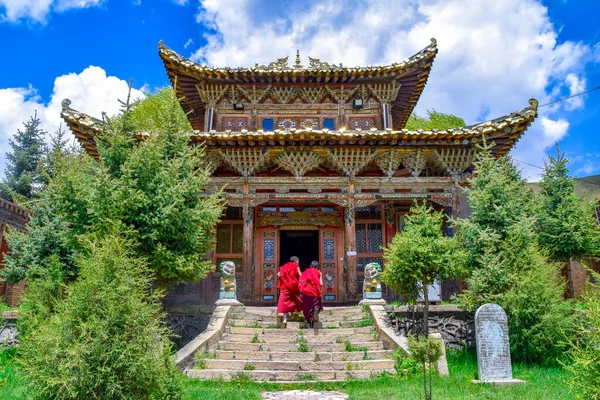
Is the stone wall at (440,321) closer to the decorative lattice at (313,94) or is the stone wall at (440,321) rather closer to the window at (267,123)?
the window at (267,123)

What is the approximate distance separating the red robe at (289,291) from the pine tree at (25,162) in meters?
17.6

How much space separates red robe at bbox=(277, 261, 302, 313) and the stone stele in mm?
3703

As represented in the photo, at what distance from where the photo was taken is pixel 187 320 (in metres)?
10.0

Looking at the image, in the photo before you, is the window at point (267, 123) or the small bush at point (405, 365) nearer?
the small bush at point (405, 365)

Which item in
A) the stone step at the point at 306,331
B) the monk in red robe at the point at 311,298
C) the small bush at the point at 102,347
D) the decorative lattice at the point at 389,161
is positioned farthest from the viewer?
the decorative lattice at the point at 389,161

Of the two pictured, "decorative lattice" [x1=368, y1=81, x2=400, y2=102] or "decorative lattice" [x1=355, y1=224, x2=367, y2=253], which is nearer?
"decorative lattice" [x1=355, y1=224, x2=367, y2=253]

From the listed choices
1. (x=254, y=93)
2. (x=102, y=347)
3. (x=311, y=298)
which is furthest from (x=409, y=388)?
(x=254, y=93)

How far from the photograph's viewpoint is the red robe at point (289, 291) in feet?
31.6

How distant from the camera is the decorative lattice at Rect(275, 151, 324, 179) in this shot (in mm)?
12445

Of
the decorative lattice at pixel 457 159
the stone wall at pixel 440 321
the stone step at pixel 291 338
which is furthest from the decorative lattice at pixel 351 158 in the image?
the stone step at pixel 291 338

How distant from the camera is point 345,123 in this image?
575 inches

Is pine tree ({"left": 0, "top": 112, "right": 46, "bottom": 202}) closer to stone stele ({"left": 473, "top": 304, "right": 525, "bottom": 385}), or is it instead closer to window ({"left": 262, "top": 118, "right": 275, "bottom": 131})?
window ({"left": 262, "top": 118, "right": 275, "bottom": 131})

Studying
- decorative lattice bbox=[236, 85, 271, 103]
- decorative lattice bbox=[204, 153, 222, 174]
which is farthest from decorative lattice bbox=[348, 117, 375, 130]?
decorative lattice bbox=[204, 153, 222, 174]

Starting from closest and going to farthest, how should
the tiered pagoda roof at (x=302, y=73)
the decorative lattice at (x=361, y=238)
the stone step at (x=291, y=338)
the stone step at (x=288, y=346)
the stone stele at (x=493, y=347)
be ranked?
the stone stele at (x=493, y=347) → the stone step at (x=288, y=346) → the stone step at (x=291, y=338) → the decorative lattice at (x=361, y=238) → the tiered pagoda roof at (x=302, y=73)
